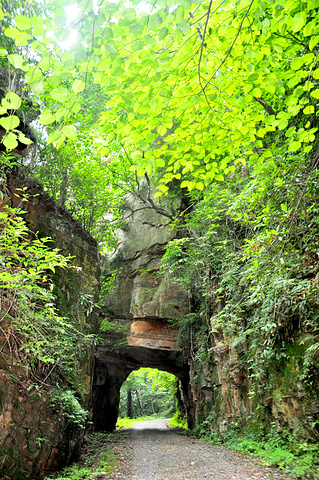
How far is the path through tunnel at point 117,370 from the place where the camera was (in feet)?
45.4

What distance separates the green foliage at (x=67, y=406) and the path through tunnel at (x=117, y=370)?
25.4ft

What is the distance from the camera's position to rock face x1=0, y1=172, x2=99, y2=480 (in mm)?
4500

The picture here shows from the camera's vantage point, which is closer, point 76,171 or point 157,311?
point 76,171

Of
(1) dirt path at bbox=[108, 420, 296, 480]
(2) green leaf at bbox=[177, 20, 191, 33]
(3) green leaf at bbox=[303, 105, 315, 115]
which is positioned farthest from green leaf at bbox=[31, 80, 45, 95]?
(1) dirt path at bbox=[108, 420, 296, 480]

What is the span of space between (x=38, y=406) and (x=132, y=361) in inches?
427

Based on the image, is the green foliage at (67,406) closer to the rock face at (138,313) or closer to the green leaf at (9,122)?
the green leaf at (9,122)

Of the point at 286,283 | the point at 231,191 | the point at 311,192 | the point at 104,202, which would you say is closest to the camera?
the point at 311,192

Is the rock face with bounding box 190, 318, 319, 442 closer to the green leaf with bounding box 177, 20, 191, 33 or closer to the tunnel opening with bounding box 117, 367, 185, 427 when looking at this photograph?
the green leaf with bounding box 177, 20, 191, 33

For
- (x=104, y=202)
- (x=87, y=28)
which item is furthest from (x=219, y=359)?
(x=87, y=28)

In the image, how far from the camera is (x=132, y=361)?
606 inches

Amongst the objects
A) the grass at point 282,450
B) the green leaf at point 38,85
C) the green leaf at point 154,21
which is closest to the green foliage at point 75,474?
the grass at point 282,450

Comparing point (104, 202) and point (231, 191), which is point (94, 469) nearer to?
point (231, 191)

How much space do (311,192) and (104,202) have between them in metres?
9.31

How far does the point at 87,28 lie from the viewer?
80.9 inches
